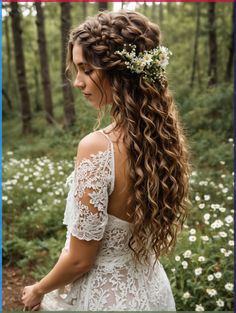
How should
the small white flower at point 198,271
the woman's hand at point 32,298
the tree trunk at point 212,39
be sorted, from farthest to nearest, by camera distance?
1. the tree trunk at point 212,39
2. the small white flower at point 198,271
3. the woman's hand at point 32,298

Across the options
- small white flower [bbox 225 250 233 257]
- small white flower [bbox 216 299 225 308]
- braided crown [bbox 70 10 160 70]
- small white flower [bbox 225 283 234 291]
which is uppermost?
braided crown [bbox 70 10 160 70]

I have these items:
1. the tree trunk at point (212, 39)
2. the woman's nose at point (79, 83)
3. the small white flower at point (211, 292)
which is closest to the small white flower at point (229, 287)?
the small white flower at point (211, 292)

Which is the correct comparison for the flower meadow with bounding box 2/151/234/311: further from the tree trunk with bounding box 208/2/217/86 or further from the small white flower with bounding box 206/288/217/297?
the tree trunk with bounding box 208/2/217/86

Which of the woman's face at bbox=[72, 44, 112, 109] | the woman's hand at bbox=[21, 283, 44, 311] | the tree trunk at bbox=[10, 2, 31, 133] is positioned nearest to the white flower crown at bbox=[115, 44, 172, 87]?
the woman's face at bbox=[72, 44, 112, 109]

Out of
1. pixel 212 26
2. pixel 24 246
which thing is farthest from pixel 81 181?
pixel 212 26

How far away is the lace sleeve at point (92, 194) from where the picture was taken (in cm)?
172

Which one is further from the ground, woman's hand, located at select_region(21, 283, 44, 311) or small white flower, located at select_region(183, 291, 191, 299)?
woman's hand, located at select_region(21, 283, 44, 311)

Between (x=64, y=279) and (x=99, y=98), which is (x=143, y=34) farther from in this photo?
(x=64, y=279)

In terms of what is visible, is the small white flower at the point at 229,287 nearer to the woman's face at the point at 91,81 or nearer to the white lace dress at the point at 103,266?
the white lace dress at the point at 103,266

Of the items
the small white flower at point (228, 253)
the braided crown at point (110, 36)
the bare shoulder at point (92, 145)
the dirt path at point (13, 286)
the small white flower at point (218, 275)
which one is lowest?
the dirt path at point (13, 286)

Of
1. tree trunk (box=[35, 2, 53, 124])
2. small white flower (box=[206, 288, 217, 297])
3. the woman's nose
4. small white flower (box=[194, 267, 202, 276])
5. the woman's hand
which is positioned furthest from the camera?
tree trunk (box=[35, 2, 53, 124])

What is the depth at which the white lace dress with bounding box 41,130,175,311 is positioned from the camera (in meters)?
1.73

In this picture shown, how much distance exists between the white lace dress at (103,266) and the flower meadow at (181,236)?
157cm

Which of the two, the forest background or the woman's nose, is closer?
the woman's nose
